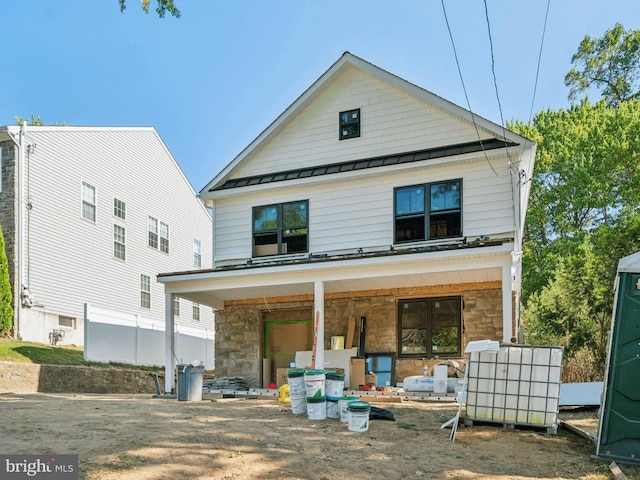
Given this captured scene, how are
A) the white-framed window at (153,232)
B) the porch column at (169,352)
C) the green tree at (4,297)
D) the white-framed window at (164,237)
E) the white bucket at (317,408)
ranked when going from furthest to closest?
1. the white-framed window at (164,237)
2. the white-framed window at (153,232)
3. the green tree at (4,297)
4. the porch column at (169,352)
5. the white bucket at (317,408)

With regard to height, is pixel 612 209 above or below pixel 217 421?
above

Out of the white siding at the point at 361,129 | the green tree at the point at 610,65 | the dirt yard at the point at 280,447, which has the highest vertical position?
the green tree at the point at 610,65

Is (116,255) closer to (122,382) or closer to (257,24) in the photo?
(122,382)

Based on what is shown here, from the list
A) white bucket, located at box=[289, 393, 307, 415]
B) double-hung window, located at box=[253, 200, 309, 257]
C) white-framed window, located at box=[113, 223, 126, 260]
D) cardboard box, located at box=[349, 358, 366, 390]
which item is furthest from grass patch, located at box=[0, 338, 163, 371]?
white bucket, located at box=[289, 393, 307, 415]

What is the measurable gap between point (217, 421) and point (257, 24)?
260 inches

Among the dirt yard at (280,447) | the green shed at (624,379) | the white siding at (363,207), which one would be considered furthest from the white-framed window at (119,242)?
the green shed at (624,379)

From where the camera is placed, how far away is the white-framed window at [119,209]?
22647 mm

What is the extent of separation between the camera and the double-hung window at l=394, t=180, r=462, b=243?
14250mm

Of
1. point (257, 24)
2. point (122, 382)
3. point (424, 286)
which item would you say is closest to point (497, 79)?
point (257, 24)

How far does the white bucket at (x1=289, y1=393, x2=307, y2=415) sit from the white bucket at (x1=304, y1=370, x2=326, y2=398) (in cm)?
48

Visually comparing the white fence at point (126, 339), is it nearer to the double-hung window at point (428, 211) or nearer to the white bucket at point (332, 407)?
the double-hung window at point (428, 211)

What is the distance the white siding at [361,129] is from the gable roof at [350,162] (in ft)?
0.53

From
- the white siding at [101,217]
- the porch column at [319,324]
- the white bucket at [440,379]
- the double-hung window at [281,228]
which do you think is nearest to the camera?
the white bucket at [440,379]

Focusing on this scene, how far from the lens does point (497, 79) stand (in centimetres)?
1052
